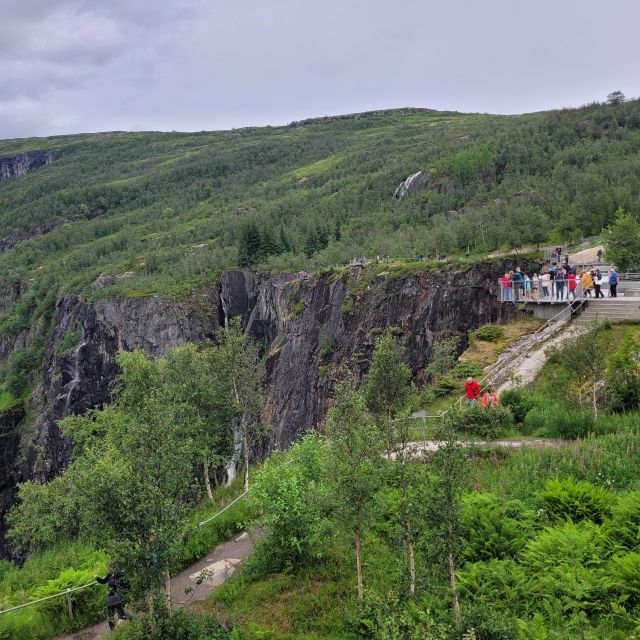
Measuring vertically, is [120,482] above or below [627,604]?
above

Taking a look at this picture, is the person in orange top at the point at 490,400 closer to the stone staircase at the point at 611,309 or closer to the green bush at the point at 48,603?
the stone staircase at the point at 611,309

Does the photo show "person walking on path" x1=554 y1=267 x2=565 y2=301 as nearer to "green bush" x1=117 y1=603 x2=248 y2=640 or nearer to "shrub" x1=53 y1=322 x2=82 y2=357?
"green bush" x1=117 y1=603 x2=248 y2=640

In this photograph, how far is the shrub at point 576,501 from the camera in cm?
1038

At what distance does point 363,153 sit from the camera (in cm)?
12850

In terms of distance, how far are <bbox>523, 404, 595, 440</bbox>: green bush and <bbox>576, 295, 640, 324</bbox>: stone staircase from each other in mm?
5604

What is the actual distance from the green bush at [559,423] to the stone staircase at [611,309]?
5604mm

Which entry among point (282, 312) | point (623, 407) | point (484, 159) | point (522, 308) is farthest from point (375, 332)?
point (484, 159)

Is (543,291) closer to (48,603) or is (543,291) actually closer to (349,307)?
(349,307)

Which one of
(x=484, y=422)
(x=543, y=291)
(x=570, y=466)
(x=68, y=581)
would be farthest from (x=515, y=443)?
(x=68, y=581)

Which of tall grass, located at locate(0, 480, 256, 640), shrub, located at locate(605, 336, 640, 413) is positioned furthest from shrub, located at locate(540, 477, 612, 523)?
tall grass, located at locate(0, 480, 256, 640)

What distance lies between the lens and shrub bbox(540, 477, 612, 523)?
1038 centimetres

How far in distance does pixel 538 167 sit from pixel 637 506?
65.4 meters

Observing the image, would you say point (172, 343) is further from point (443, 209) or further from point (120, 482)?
point (120, 482)

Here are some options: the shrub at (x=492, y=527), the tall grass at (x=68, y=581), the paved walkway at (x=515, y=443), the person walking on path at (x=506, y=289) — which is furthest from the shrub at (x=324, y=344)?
the shrub at (x=492, y=527)
